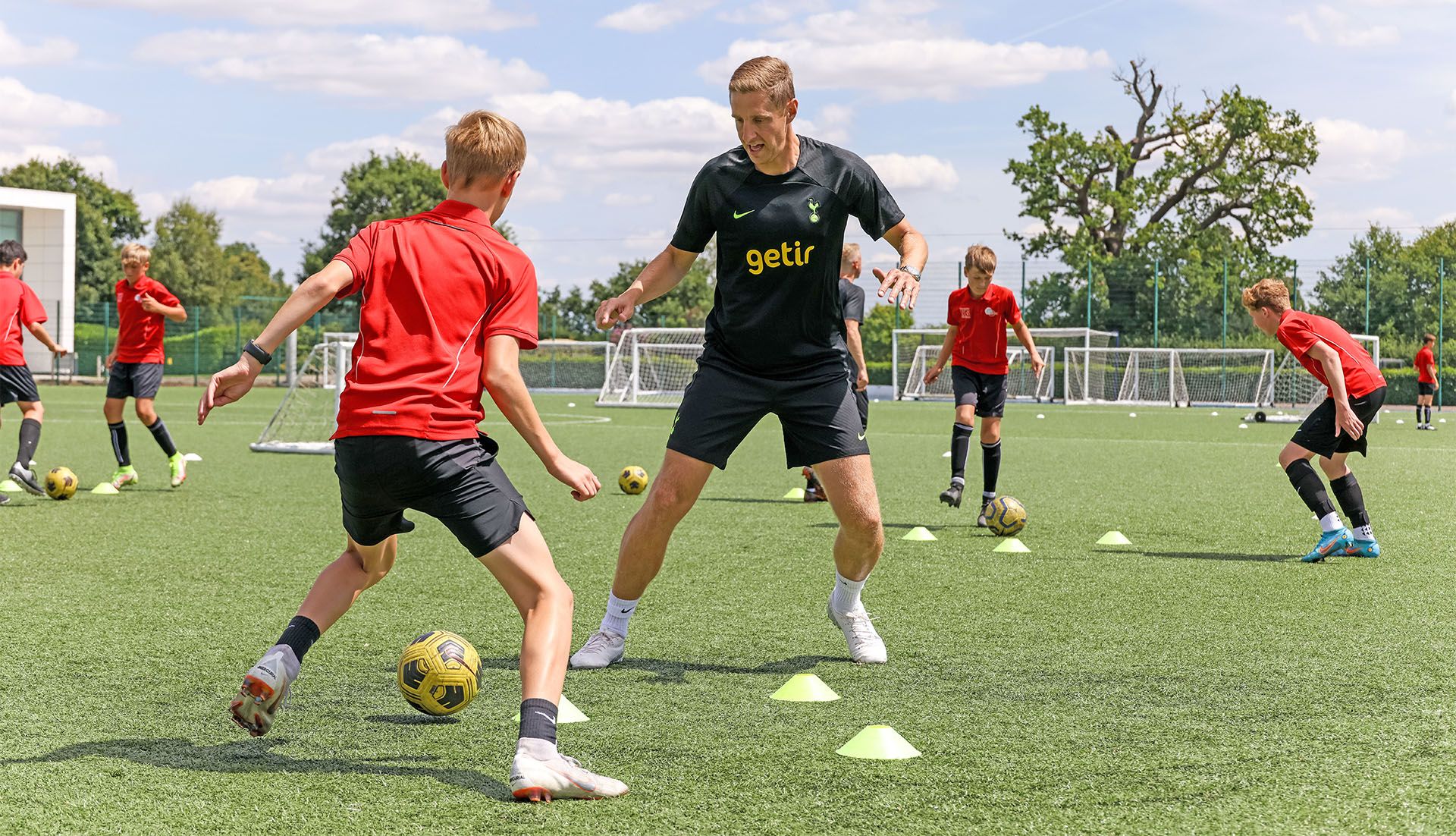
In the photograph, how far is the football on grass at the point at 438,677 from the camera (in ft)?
14.5

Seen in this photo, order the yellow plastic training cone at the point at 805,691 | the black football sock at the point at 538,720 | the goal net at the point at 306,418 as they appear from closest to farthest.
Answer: the black football sock at the point at 538,720 → the yellow plastic training cone at the point at 805,691 → the goal net at the point at 306,418

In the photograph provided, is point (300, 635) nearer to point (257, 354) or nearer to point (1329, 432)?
point (257, 354)

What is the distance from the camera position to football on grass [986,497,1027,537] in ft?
30.8

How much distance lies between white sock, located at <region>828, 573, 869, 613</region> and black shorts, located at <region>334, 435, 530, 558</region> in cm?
203

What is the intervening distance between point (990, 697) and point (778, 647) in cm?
116

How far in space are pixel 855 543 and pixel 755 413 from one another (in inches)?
25.4

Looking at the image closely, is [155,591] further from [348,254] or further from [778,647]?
[348,254]

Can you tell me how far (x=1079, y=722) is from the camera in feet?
14.8

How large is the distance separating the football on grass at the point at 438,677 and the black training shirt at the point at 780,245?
162 centimetres

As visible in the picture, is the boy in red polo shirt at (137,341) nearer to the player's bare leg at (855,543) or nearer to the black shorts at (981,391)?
the black shorts at (981,391)

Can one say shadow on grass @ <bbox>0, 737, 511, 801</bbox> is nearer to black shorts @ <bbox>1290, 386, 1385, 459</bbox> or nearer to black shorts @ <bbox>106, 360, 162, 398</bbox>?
black shorts @ <bbox>1290, 386, 1385, 459</bbox>

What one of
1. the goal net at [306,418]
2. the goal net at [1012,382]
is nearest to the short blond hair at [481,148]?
the goal net at [306,418]

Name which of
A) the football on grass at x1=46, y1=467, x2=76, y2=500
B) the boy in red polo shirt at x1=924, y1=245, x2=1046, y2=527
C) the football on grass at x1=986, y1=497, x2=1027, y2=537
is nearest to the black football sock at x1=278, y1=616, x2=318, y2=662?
the football on grass at x1=986, y1=497, x2=1027, y2=537

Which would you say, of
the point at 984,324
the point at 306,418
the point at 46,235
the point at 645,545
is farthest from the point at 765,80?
the point at 46,235
